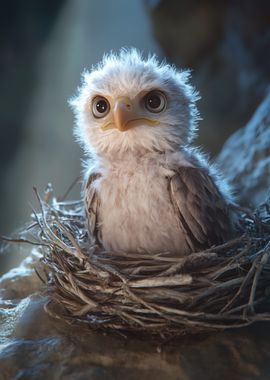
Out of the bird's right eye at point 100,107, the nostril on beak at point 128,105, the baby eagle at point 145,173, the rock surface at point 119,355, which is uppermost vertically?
the bird's right eye at point 100,107

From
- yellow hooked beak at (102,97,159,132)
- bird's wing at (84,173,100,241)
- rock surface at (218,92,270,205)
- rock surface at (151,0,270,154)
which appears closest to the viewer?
yellow hooked beak at (102,97,159,132)

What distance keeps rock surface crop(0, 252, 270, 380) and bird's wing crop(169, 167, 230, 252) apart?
0.24m

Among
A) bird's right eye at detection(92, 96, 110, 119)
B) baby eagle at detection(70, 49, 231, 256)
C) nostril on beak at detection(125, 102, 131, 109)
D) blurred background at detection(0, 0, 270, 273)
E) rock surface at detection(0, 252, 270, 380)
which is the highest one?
blurred background at detection(0, 0, 270, 273)

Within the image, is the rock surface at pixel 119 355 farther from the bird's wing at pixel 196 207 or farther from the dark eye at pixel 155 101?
the dark eye at pixel 155 101

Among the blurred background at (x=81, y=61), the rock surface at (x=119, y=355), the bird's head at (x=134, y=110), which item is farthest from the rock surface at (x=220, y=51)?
the rock surface at (x=119, y=355)

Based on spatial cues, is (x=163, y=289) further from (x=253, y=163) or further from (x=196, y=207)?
(x=253, y=163)

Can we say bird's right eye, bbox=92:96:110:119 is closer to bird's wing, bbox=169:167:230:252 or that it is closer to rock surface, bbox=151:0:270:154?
bird's wing, bbox=169:167:230:252

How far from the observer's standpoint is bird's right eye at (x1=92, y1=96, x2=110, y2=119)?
1.24 m

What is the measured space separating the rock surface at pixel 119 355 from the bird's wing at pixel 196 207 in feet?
0.77

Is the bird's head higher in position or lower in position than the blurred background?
lower

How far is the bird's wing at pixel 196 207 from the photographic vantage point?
1178 mm

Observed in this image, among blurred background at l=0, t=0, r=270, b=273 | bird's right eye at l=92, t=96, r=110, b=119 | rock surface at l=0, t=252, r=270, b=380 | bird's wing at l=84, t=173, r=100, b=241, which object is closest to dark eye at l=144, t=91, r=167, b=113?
bird's right eye at l=92, t=96, r=110, b=119

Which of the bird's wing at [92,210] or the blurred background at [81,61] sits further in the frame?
the blurred background at [81,61]

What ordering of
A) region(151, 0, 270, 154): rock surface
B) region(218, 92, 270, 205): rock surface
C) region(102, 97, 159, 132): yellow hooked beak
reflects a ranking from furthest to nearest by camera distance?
region(151, 0, 270, 154): rock surface → region(218, 92, 270, 205): rock surface → region(102, 97, 159, 132): yellow hooked beak
